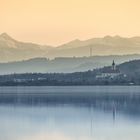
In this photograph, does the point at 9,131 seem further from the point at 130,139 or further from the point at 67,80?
the point at 67,80

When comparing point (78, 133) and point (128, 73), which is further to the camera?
point (128, 73)

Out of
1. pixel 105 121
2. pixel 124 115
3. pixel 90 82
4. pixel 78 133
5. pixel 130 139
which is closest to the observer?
pixel 130 139

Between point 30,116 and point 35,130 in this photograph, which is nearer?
point 35,130

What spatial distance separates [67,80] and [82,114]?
12389 centimetres

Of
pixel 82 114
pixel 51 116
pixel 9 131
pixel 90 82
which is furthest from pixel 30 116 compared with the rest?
pixel 90 82

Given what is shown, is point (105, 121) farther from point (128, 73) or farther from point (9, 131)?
point (128, 73)

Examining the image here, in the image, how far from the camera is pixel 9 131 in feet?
98.4

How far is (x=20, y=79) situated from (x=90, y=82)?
25669mm

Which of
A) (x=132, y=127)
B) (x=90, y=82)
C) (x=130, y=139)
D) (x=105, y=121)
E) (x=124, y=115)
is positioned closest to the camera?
(x=130, y=139)

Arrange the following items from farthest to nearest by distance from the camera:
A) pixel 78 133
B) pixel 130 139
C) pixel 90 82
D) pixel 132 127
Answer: pixel 90 82 → pixel 132 127 → pixel 78 133 → pixel 130 139

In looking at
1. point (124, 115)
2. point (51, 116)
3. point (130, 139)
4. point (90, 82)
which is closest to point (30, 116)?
point (51, 116)

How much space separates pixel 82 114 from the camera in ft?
136

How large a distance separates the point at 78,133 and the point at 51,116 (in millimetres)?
11047

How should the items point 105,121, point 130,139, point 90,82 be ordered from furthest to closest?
point 90,82, point 105,121, point 130,139
